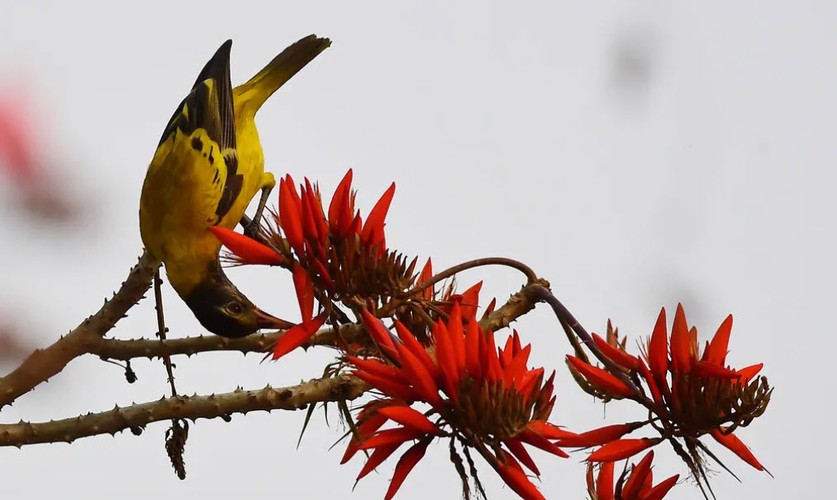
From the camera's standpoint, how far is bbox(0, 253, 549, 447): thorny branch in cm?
106

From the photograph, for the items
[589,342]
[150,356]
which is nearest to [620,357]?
[589,342]

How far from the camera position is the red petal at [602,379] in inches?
39.8

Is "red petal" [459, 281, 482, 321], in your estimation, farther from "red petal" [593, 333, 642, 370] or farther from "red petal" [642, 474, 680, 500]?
"red petal" [642, 474, 680, 500]

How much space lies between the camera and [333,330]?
1.12 meters

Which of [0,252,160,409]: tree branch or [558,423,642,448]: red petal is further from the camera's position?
[0,252,160,409]: tree branch

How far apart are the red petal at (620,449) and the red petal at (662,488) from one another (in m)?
0.05

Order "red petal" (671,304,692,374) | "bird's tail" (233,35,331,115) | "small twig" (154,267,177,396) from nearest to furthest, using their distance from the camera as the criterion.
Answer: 1. "red petal" (671,304,692,374)
2. "small twig" (154,267,177,396)
3. "bird's tail" (233,35,331,115)

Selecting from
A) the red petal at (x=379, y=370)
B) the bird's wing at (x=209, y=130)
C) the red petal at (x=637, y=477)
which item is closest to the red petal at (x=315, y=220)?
the red petal at (x=379, y=370)

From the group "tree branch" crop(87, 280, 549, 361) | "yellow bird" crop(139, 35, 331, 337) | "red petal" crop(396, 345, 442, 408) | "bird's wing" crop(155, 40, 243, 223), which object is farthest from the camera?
"bird's wing" crop(155, 40, 243, 223)

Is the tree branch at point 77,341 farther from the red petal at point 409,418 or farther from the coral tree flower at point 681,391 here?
the coral tree flower at point 681,391

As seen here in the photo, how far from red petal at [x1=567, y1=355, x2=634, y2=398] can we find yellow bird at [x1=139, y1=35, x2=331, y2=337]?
58 centimetres

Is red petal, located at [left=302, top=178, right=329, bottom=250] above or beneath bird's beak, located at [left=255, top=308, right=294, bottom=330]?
above

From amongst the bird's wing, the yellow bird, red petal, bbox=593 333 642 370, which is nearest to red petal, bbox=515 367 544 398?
red petal, bbox=593 333 642 370

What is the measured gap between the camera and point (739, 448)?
1.05 meters
